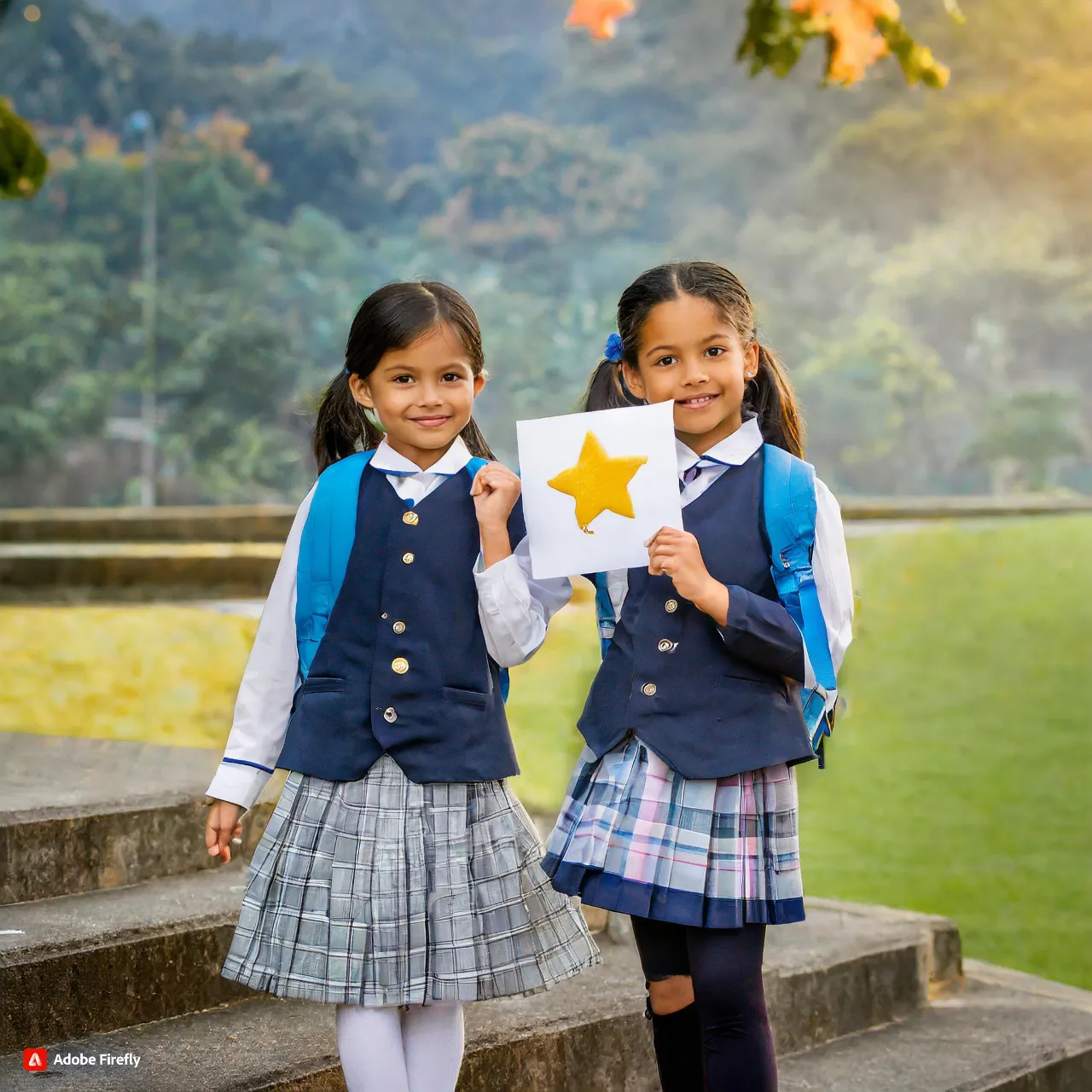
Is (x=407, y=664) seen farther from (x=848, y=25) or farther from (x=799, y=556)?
(x=848, y=25)

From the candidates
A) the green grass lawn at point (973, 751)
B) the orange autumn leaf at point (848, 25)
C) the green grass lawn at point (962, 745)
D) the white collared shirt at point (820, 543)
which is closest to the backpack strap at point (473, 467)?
the white collared shirt at point (820, 543)

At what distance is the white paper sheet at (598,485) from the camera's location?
69.1 inches

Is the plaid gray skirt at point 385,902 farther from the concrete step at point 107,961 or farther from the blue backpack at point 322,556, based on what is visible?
the concrete step at point 107,961

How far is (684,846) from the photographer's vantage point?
176cm

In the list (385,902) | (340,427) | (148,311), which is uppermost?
(148,311)

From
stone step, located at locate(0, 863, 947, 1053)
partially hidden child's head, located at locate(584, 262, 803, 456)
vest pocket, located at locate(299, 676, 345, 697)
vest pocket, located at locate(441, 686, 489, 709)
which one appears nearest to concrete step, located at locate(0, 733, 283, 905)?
stone step, located at locate(0, 863, 947, 1053)

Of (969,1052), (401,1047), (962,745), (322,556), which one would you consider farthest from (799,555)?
(962,745)

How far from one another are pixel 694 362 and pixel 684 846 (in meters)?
0.59

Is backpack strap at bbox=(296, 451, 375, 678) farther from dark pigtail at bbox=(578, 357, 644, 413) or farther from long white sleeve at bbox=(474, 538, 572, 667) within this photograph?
dark pigtail at bbox=(578, 357, 644, 413)

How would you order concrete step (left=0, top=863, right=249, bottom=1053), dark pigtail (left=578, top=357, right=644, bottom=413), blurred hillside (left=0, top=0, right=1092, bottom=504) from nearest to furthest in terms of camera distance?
dark pigtail (left=578, top=357, right=644, bottom=413) → concrete step (left=0, top=863, right=249, bottom=1053) → blurred hillside (left=0, top=0, right=1092, bottom=504)

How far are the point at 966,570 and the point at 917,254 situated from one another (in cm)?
1390

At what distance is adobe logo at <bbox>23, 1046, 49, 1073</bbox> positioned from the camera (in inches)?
81.0

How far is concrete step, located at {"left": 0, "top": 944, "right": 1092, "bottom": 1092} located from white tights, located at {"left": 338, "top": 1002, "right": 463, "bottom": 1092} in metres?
Result: 0.31

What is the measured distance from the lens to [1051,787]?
6117 millimetres
